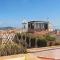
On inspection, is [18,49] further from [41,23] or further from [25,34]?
[41,23]

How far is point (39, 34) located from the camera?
1253 centimetres

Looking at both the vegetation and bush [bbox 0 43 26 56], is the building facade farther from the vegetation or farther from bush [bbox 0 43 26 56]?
bush [bbox 0 43 26 56]

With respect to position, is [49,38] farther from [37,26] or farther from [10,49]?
[10,49]

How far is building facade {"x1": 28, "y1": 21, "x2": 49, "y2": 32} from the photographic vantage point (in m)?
13.5

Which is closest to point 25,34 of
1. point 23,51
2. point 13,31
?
point 13,31

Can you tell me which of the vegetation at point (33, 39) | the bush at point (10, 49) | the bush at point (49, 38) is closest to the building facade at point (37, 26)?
the bush at point (49, 38)

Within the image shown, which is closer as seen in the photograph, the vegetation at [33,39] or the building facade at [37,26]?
the vegetation at [33,39]

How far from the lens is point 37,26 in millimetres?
14000

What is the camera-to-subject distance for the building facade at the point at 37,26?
13547 millimetres

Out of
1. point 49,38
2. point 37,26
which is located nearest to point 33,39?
point 49,38

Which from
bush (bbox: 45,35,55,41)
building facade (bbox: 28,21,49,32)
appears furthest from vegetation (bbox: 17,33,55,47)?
building facade (bbox: 28,21,49,32)

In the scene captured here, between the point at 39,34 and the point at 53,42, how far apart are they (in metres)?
0.89

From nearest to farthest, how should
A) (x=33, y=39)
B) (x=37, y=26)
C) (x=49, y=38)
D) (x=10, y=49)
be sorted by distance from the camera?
(x=10, y=49), (x=33, y=39), (x=49, y=38), (x=37, y=26)

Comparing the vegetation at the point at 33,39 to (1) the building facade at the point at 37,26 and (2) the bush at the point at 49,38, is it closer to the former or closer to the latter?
(2) the bush at the point at 49,38
